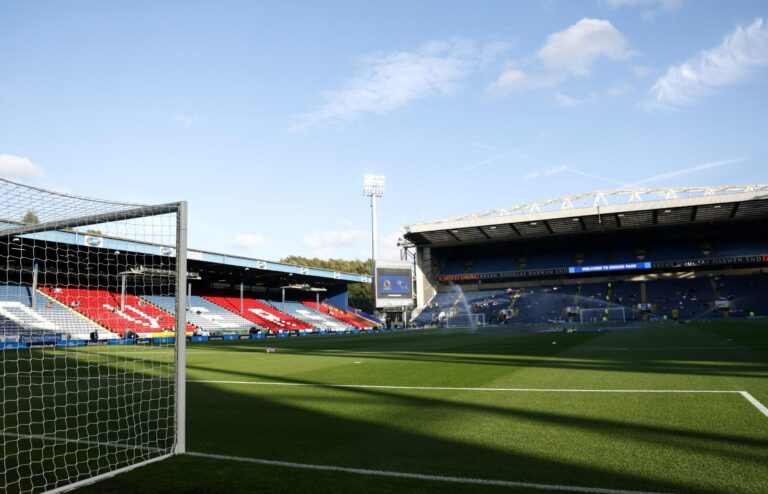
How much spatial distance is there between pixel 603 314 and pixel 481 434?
52.5m

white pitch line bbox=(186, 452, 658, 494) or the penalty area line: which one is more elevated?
white pitch line bbox=(186, 452, 658, 494)

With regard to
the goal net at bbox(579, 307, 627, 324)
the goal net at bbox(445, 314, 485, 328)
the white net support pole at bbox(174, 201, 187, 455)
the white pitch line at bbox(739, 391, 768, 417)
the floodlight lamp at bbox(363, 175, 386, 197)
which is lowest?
the goal net at bbox(445, 314, 485, 328)

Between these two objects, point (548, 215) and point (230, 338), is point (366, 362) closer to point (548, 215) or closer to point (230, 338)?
point (230, 338)

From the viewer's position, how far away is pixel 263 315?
1994 inches

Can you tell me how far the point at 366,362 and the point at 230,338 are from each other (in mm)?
28709

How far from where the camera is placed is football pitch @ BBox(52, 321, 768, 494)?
155 inches

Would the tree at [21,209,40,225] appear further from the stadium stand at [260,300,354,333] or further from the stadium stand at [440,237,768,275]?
Answer: the stadium stand at [440,237,768,275]

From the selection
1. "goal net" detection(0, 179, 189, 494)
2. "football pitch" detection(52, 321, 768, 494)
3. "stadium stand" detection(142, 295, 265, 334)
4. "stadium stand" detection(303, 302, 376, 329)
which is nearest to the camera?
"football pitch" detection(52, 321, 768, 494)

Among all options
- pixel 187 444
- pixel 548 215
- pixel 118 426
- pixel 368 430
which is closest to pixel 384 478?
pixel 368 430

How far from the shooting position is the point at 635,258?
57344 millimetres

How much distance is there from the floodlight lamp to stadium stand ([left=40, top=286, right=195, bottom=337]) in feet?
123

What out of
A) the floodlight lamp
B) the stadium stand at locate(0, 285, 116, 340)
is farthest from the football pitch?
the floodlight lamp

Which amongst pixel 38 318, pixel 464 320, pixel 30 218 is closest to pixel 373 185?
pixel 464 320

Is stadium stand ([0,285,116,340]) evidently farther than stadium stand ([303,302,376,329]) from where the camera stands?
No
